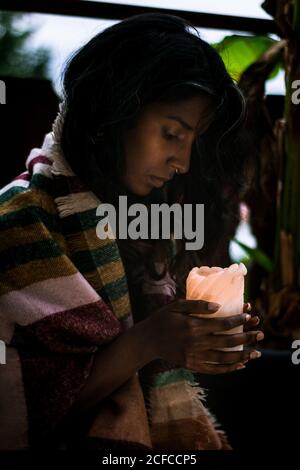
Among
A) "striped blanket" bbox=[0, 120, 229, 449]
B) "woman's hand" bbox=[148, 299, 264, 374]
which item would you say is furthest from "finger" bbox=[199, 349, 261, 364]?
"striped blanket" bbox=[0, 120, 229, 449]

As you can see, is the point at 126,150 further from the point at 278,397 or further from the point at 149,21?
the point at 278,397

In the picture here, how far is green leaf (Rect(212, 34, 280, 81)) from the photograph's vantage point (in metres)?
1.49

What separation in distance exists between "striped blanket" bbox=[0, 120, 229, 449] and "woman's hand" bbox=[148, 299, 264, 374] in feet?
0.32

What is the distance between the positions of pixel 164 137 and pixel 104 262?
0.21 meters

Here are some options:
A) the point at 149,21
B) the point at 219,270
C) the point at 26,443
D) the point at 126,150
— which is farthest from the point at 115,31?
the point at 26,443

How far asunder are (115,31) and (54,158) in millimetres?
209

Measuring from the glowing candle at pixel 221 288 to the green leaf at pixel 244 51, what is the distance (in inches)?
32.0

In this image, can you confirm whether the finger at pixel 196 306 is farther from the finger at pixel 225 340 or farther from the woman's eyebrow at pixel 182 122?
the woman's eyebrow at pixel 182 122

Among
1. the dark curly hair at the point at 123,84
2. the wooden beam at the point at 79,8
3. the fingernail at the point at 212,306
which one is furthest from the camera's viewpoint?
the wooden beam at the point at 79,8

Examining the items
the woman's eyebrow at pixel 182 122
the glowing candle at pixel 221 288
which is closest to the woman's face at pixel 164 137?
the woman's eyebrow at pixel 182 122

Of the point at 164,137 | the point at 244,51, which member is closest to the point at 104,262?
the point at 164,137

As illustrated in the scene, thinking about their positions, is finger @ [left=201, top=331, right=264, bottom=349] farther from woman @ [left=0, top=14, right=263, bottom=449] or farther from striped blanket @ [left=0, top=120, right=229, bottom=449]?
striped blanket @ [left=0, top=120, right=229, bottom=449]

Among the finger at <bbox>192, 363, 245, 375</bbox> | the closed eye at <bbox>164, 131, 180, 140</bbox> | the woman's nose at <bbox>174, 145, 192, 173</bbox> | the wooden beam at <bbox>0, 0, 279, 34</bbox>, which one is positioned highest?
the wooden beam at <bbox>0, 0, 279, 34</bbox>

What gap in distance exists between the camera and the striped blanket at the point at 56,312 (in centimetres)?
85
